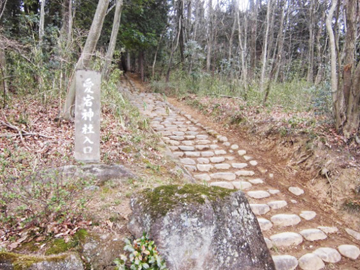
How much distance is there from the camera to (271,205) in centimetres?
398

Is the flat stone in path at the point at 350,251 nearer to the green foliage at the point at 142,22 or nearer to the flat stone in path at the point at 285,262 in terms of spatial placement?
the flat stone in path at the point at 285,262

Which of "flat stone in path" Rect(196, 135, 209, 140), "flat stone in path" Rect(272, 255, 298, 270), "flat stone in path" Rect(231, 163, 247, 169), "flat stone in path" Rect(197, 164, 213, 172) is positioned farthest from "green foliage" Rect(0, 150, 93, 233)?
"flat stone in path" Rect(196, 135, 209, 140)

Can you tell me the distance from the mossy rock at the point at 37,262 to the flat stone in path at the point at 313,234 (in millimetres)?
2899

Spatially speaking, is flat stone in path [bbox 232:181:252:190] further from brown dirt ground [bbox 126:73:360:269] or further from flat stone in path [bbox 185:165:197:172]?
flat stone in path [bbox 185:165:197:172]

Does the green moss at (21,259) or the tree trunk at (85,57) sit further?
the tree trunk at (85,57)

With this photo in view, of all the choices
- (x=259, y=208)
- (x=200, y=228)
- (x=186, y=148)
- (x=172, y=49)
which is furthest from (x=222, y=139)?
(x=172, y=49)

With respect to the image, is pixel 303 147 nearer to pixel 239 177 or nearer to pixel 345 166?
pixel 345 166

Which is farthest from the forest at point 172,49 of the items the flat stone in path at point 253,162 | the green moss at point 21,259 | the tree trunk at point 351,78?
the green moss at point 21,259

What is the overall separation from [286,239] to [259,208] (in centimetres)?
66

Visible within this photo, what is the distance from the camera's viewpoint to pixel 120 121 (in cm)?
584

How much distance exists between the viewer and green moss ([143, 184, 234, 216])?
2186mm

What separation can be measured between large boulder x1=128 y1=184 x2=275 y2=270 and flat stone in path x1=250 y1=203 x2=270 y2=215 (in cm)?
149

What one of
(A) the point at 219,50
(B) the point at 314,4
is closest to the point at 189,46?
(B) the point at 314,4

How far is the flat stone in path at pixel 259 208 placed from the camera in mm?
3786
